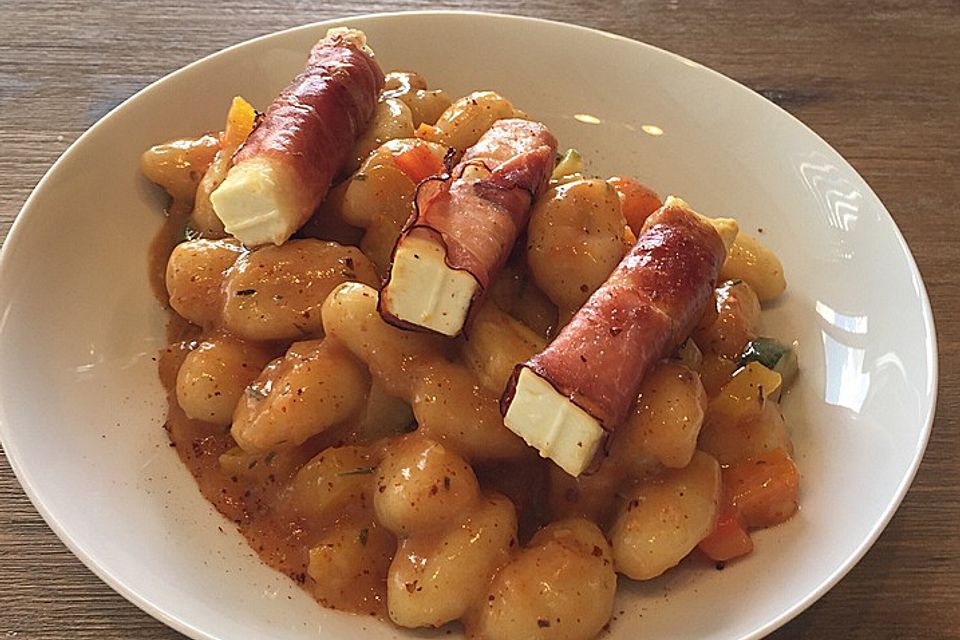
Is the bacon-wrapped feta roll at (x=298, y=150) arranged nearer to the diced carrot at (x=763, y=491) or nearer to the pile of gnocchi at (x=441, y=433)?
the pile of gnocchi at (x=441, y=433)

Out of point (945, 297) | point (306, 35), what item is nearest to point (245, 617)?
point (306, 35)

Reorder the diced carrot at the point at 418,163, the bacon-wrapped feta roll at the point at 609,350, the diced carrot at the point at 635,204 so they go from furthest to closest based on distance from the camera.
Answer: the diced carrot at the point at 635,204 < the diced carrot at the point at 418,163 < the bacon-wrapped feta roll at the point at 609,350

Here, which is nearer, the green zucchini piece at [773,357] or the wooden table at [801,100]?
the wooden table at [801,100]

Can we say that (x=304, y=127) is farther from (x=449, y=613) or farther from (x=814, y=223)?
(x=814, y=223)

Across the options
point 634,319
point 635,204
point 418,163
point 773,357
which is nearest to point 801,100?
point 635,204

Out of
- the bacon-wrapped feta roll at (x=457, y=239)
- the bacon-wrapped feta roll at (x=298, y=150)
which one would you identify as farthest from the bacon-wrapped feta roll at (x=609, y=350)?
the bacon-wrapped feta roll at (x=298, y=150)

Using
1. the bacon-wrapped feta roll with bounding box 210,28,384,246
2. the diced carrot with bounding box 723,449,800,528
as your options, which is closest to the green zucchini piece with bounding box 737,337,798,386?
the diced carrot with bounding box 723,449,800,528
